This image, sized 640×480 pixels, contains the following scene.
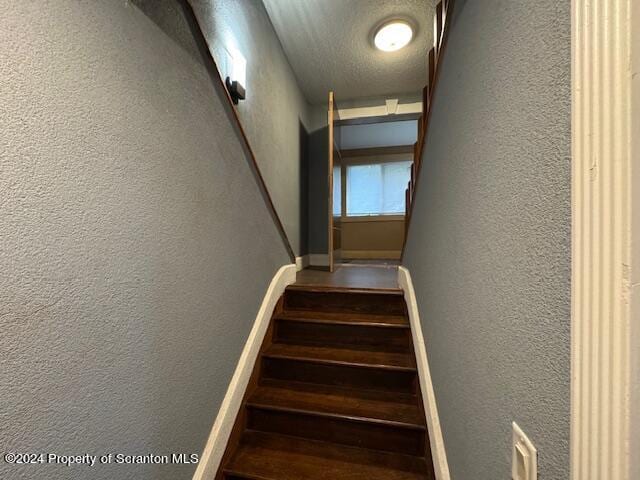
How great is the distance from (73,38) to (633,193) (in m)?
1.16

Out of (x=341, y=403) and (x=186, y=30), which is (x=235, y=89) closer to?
(x=186, y=30)

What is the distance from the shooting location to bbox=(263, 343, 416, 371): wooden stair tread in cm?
150

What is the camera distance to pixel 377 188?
5293 mm

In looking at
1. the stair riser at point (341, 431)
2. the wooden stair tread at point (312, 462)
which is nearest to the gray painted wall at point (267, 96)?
the stair riser at point (341, 431)

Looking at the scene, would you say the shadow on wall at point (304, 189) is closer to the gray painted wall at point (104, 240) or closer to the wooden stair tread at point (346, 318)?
the wooden stair tread at point (346, 318)

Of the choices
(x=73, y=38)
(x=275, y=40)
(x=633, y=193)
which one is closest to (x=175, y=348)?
(x=73, y=38)

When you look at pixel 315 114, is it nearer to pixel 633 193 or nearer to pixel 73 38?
pixel 73 38

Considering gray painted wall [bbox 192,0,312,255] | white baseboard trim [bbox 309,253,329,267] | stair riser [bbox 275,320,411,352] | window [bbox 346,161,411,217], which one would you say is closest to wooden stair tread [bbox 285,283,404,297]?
stair riser [bbox 275,320,411,352]

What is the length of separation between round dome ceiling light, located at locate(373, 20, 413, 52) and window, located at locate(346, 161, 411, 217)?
2.95 m

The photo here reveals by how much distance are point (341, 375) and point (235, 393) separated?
584 mm

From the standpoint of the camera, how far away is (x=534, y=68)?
0.48 meters

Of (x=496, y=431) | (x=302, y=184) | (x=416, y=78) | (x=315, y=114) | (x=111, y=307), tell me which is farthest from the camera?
(x=315, y=114)

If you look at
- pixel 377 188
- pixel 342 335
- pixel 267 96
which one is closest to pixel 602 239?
pixel 342 335

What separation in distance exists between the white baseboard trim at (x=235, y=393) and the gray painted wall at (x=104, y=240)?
7cm
